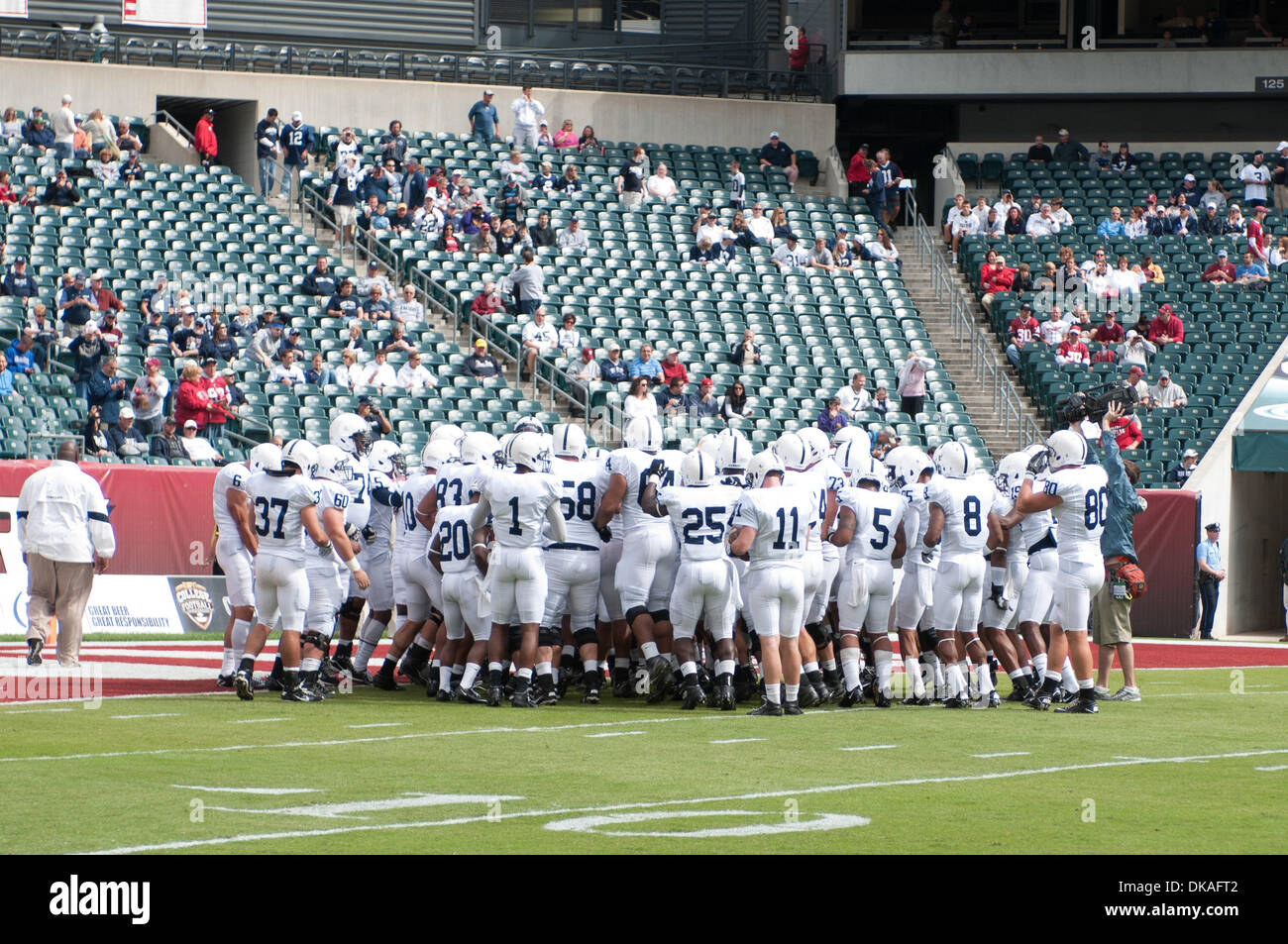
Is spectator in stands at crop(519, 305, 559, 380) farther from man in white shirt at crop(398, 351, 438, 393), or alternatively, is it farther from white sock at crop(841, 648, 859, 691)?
white sock at crop(841, 648, 859, 691)

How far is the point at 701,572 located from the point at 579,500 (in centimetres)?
110

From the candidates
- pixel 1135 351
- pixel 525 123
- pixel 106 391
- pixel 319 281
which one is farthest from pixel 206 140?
pixel 1135 351

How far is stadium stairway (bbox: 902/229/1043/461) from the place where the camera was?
86.0 ft

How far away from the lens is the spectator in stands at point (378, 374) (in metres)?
22.5

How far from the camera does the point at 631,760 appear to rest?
9758 millimetres

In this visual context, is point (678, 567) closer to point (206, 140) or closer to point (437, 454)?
point (437, 454)

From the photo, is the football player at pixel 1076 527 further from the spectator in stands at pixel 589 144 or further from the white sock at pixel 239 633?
the spectator in stands at pixel 589 144

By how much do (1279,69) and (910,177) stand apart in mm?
6713

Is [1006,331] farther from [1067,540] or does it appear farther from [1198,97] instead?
[1067,540]

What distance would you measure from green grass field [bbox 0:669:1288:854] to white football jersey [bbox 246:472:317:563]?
1.04 metres

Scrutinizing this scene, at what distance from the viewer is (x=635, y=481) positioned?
41.8 ft

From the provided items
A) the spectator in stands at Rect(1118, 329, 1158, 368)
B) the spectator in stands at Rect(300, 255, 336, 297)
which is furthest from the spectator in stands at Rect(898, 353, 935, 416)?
the spectator in stands at Rect(300, 255, 336, 297)

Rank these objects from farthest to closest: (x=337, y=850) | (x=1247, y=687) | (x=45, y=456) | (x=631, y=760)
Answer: (x=45, y=456), (x=1247, y=687), (x=631, y=760), (x=337, y=850)

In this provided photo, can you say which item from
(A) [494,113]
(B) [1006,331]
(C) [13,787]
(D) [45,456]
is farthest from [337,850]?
(A) [494,113]
